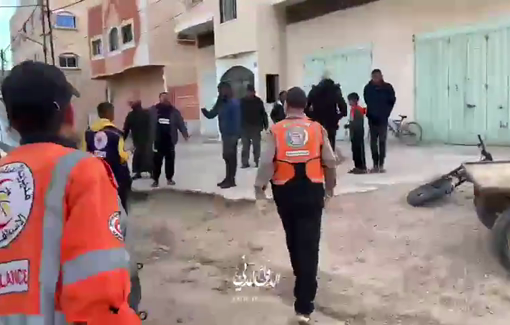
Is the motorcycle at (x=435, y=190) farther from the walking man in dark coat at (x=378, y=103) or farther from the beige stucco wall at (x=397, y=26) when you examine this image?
the beige stucco wall at (x=397, y=26)

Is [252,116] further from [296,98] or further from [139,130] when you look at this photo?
[296,98]

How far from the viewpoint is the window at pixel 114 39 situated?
28.9m

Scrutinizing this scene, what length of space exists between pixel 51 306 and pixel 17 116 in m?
0.52

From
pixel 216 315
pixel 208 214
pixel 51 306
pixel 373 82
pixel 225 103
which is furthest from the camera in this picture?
pixel 225 103

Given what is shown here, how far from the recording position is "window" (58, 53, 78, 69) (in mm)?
35625

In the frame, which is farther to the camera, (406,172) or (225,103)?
(225,103)

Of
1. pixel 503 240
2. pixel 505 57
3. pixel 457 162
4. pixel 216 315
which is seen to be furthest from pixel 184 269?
pixel 505 57

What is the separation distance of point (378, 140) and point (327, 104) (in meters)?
1.03

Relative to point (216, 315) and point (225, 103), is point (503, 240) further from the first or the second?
point (225, 103)

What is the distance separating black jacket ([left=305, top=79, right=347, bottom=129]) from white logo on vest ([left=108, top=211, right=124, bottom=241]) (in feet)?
25.7

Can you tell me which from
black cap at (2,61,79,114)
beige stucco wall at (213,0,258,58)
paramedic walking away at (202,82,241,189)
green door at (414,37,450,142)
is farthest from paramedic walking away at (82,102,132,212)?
beige stucco wall at (213,0,258,58)

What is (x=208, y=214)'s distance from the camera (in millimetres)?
8266

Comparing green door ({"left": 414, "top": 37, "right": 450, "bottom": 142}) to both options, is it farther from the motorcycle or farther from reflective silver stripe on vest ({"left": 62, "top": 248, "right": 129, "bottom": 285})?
reflective silver stripe on vest ({"left": 62, "top": 248, "right": 129, "bottom": 285})

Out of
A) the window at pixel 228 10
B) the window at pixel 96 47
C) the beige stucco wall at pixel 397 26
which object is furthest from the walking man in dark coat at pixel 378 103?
the window at pixel 96 47
